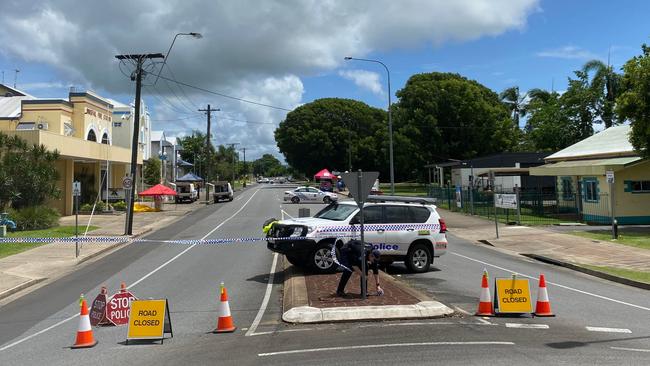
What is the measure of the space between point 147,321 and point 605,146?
106ft

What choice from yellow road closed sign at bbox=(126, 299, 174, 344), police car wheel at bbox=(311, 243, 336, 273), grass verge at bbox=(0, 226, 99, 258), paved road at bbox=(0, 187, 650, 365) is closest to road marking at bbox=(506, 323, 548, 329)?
paved road at bbox=(0, 187, 650, 365)

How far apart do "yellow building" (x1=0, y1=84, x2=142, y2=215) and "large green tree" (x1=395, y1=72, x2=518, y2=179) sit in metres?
31.2

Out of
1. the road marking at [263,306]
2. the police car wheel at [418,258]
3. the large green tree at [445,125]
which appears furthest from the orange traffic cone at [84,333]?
the large green tree at [445,125]

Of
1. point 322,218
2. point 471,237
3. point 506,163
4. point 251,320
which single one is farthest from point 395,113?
point 251,320

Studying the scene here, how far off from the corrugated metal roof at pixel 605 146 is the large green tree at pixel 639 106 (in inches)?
239

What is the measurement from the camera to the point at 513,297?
931cm

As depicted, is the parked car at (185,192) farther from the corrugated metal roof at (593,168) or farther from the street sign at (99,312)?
the street sign at (99,312)

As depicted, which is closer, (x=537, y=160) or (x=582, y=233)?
(x=582, y=233)

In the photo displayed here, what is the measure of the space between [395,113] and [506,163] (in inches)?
818

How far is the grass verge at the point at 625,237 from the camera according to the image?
2025 cm

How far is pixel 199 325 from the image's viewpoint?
348 inches

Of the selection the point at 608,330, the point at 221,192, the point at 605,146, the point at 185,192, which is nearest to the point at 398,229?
the point at 608,330

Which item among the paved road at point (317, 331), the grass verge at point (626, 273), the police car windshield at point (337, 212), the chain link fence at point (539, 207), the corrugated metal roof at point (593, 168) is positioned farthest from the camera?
the chain link fence at point (539, 207)

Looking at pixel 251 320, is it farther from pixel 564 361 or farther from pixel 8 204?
pixel 8 204
